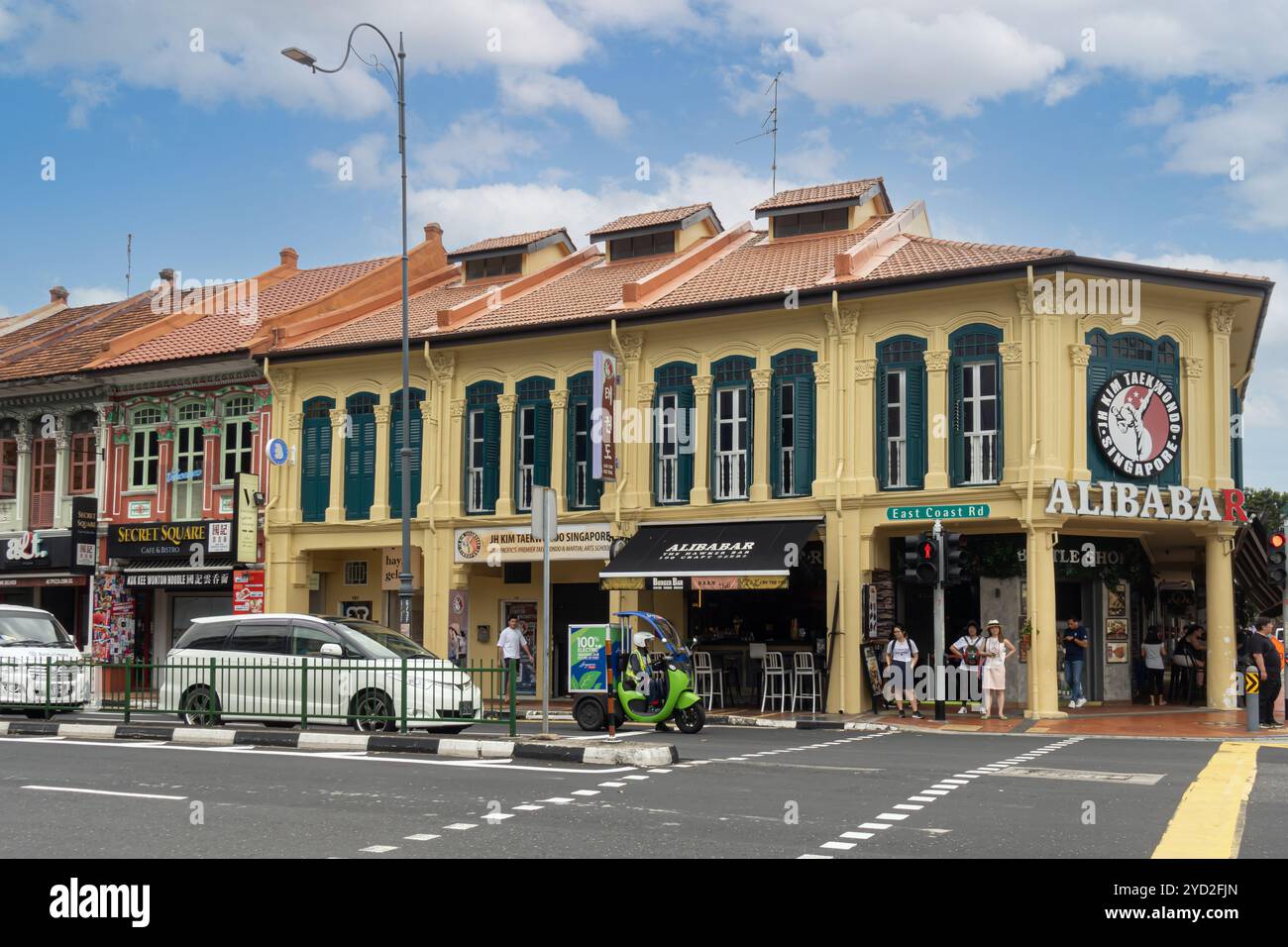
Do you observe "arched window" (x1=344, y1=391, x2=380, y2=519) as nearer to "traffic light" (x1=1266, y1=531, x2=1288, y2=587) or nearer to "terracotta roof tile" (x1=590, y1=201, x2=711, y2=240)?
"terracotta roof tile" (x1=590, y1=201, x2=711, y2=240)

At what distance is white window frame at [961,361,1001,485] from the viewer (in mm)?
23609

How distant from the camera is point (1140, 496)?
23.1 metres

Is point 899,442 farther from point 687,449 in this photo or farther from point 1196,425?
point 1196,425

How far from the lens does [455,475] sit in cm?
2825

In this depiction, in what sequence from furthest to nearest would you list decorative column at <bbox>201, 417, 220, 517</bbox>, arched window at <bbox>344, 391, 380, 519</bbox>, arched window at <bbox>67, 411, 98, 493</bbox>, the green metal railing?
1. arched window at <bbox>67, 411, 98, 493</bbox>
2. decorative column at <bbox>201, 417, 220, 517</bbox>
3. arched window at <bbox>344, 391, 380, 519</bbox>
4. the green metal railing

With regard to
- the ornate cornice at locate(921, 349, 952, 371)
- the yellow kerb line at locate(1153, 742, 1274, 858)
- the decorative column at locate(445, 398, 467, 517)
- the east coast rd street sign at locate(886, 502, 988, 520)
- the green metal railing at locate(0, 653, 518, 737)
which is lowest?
the yellow kerb line at locate(1153, 742, 1274, 858)

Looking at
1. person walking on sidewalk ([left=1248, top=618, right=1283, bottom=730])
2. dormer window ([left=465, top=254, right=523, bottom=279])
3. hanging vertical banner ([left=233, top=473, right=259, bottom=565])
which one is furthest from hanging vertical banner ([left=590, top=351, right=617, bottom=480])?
person walking on sidewalk ([left=1248, top=618, right=1283, bottom=730])

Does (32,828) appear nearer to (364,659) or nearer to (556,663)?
(364,659)

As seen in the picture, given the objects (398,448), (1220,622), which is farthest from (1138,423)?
(398,448)

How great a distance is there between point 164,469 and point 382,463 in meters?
5.92

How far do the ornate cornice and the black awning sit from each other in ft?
11.3

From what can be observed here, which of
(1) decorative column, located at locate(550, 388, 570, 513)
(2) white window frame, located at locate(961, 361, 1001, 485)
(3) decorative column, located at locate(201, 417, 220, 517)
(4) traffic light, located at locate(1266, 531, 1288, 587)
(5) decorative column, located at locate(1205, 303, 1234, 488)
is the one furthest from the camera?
(3) decorative column, located at locate(201, 417, 220, 517)

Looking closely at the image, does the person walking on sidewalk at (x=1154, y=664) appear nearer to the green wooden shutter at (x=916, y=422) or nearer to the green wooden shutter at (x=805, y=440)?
the green wooden shutter at (x=916, y=422)
